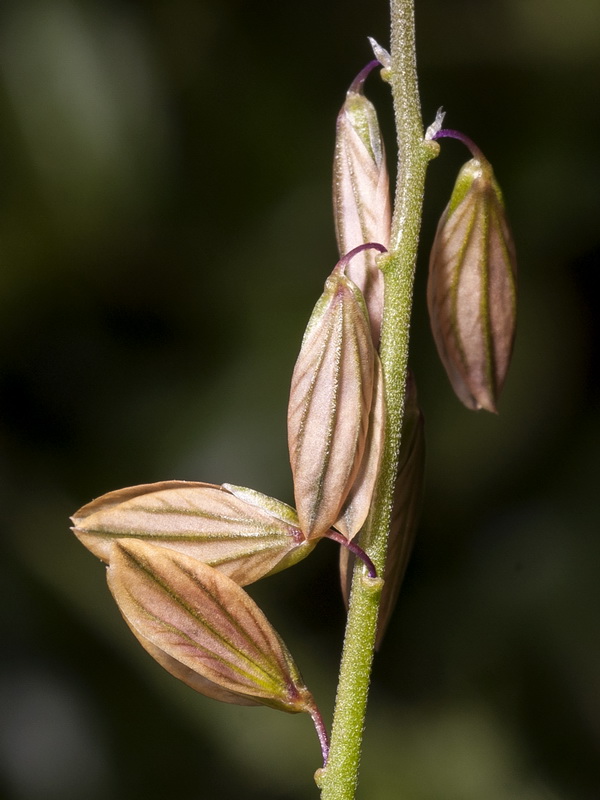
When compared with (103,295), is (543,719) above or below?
below

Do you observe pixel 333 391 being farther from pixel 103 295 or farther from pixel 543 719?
pixel 543 719

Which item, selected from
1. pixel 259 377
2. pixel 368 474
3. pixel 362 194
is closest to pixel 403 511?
pixel 368 474

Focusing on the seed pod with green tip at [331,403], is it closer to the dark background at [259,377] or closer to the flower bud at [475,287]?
the flower bud at [475,287]

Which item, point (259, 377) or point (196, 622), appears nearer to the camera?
point (196, 622)

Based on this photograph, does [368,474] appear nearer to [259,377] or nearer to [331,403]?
[331,403]

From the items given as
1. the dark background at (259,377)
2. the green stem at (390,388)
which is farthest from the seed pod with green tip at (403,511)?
the dark background at (259,377)

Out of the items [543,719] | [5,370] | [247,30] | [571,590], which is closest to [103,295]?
[5,370]
